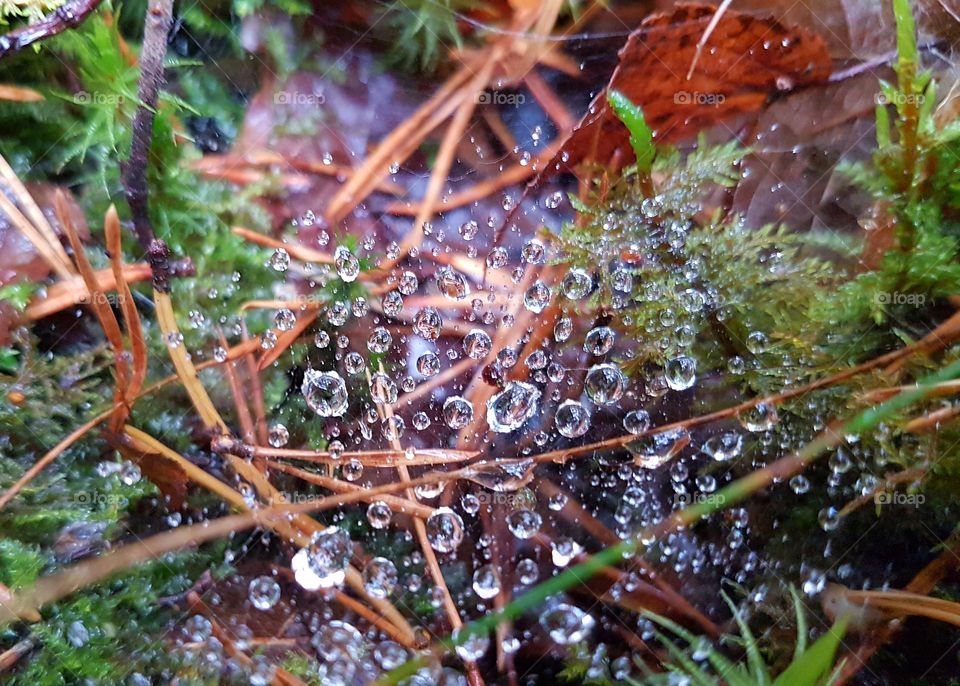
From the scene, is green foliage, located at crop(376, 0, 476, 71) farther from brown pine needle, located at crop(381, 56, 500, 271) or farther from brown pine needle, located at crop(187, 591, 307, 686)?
brown pine needle, located at crop(187, 591, 307, 686)

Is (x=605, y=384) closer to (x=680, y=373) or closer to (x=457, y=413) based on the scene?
(x=680, y=373)

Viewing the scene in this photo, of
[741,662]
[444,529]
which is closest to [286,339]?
[444,529]

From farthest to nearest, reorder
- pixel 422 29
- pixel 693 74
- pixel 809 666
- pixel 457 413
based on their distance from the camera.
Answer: pixel 422 29 < pixel 693 74 < pixel 457 413 < pixel 809 666

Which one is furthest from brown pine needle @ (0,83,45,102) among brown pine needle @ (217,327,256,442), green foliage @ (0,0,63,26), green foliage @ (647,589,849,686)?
green foliage @ (647,589,849,686)

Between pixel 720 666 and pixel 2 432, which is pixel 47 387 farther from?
pixel 720 666

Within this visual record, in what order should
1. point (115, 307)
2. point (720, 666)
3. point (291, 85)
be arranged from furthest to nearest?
point (291, 85), point (115, 307), point (720, 666)

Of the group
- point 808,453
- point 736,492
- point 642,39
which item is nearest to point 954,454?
point 808,453
